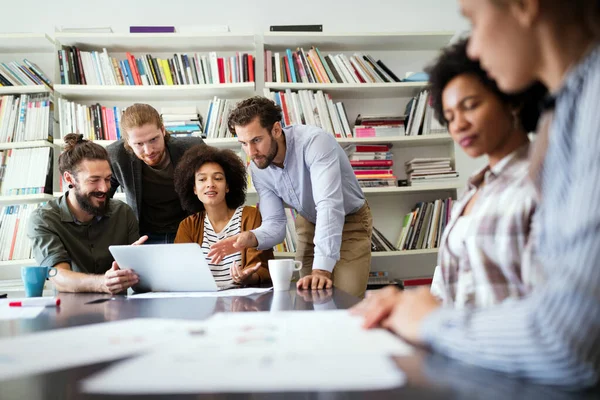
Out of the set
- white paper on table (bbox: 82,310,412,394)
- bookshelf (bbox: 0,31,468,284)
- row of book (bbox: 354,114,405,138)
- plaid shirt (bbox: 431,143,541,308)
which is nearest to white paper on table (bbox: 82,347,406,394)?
white paper on table (bbox: 82,310,412,394)

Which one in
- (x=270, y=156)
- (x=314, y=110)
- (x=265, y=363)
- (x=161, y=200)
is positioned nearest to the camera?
(x=265, y=363)

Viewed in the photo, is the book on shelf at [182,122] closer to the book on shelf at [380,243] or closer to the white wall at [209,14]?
the white wall at [209,14]

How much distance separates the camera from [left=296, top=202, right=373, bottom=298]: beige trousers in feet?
7.48

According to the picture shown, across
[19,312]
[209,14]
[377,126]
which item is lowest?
[19,312]

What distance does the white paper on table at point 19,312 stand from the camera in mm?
1093

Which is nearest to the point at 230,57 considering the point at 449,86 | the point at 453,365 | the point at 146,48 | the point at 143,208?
the point at 146,48

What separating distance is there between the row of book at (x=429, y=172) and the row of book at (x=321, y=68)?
1.89 feet

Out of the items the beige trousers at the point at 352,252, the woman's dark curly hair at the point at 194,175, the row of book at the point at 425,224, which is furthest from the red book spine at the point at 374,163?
the woman's dark curly hair at the point at 194,175

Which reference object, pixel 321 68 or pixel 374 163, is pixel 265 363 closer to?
pixel 374 163

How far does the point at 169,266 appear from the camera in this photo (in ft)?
5.22

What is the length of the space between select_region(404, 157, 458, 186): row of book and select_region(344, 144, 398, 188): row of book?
0.13 meters

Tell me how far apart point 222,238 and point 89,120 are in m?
1.65

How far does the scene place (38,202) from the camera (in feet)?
10.5

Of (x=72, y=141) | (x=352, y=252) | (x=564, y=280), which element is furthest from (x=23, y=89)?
(x=564, y=280)
